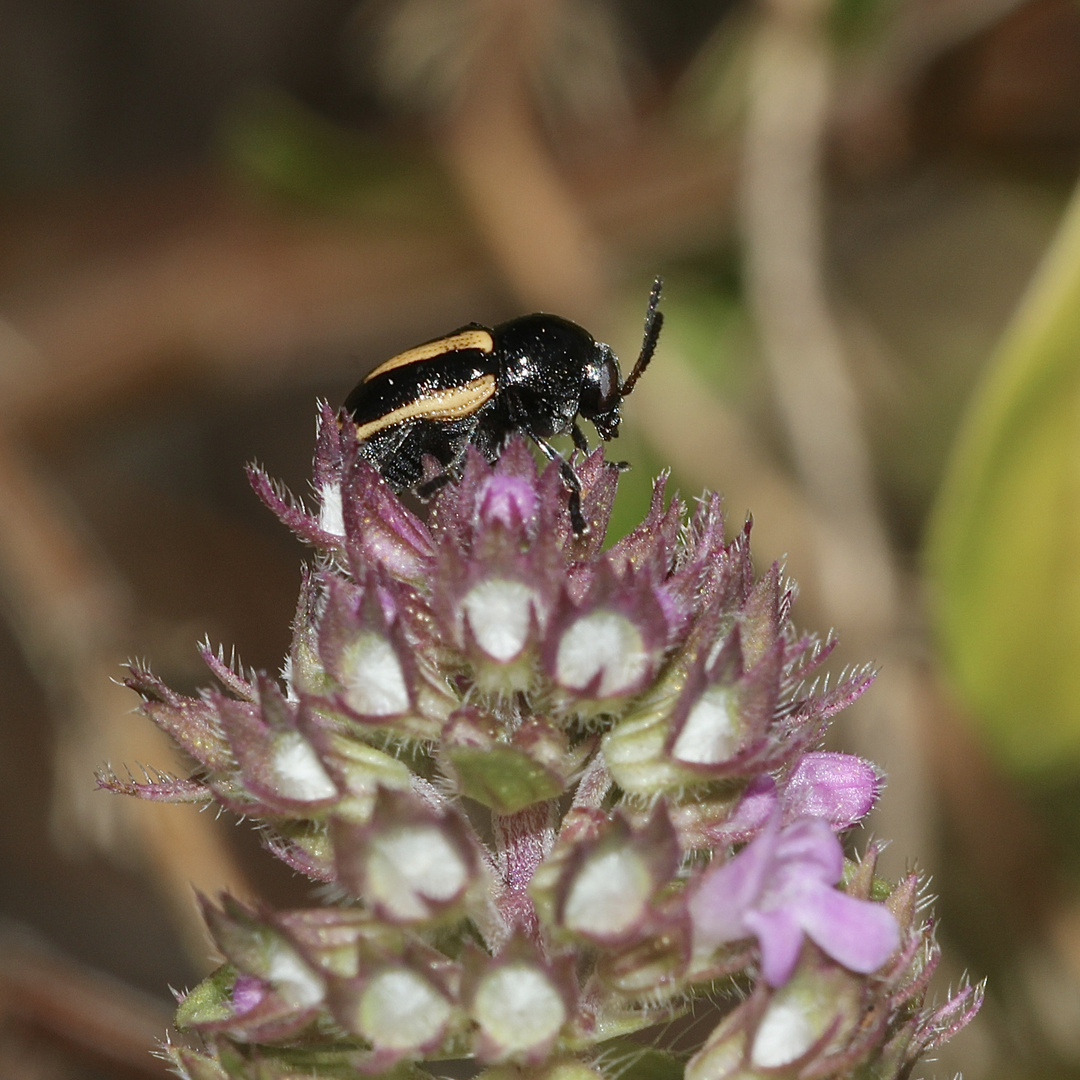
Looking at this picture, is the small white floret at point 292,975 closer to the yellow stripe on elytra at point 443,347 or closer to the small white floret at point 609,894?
the small white floret at point 609,894

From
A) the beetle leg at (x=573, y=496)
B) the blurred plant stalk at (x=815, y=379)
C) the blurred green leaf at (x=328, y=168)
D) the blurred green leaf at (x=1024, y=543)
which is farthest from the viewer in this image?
the blurred green leaf at (x=328, y=168)

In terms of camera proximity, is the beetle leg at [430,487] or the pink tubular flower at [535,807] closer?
the pink tubular flower at [535,807]

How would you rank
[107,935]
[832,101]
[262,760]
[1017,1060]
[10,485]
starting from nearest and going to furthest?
[262,760] < [1017,1060] < [10,485] < [832,101] < [107,935]

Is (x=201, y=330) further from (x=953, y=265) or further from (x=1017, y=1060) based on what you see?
(x=1017, y=1060)

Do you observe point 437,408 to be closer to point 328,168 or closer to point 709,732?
point 709,732

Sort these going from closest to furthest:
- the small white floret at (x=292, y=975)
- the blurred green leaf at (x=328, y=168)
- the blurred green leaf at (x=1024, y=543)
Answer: the small white floret at (x=292, y=975), the blurred green leaf at (x=1024, y=543), the blurred green leaf at (x=328, y=168)

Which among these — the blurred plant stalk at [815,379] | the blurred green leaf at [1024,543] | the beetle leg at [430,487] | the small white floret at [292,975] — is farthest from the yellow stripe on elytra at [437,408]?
the blurred plant stalk at [815,379]

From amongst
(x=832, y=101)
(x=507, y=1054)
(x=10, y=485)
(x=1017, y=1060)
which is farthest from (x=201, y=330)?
(x=507, y=1054)
